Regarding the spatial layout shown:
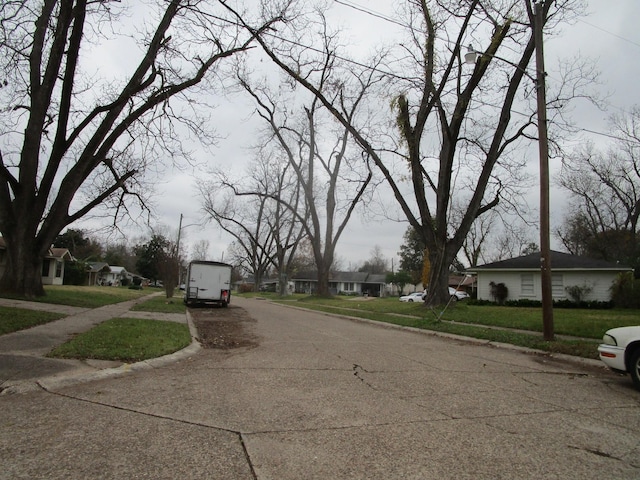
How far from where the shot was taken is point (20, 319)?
10.3m

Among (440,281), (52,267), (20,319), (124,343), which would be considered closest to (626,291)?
(440,281)

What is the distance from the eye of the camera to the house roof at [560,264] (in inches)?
1132

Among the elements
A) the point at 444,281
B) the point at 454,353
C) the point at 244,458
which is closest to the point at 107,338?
the point at 244,458

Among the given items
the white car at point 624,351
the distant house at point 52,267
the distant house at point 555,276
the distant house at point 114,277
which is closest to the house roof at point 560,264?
the distant house at point 555,276

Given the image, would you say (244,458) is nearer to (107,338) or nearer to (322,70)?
(107,338)

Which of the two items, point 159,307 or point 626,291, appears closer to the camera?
point 159,307

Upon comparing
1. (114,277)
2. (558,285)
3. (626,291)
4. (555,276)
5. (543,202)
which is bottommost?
(114,277)

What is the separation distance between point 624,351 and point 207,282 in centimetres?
2112

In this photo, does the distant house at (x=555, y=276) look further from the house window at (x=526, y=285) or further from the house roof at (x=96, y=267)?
the house roof at (x=96, y=267)

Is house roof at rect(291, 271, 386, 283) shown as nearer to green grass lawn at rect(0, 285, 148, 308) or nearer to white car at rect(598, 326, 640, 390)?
green grass lawn at rect(0, 285, 148, 308)

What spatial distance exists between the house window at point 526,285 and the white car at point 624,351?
1019 inches

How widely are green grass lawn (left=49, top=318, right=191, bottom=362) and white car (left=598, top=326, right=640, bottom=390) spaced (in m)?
7.22

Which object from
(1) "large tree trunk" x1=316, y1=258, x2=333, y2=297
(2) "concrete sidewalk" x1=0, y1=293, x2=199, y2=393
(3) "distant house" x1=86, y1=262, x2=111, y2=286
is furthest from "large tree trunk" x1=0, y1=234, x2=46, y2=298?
(3) "distant house" x1=86, y1=262, x2=111, y2=286

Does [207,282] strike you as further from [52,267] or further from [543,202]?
[52,267]
